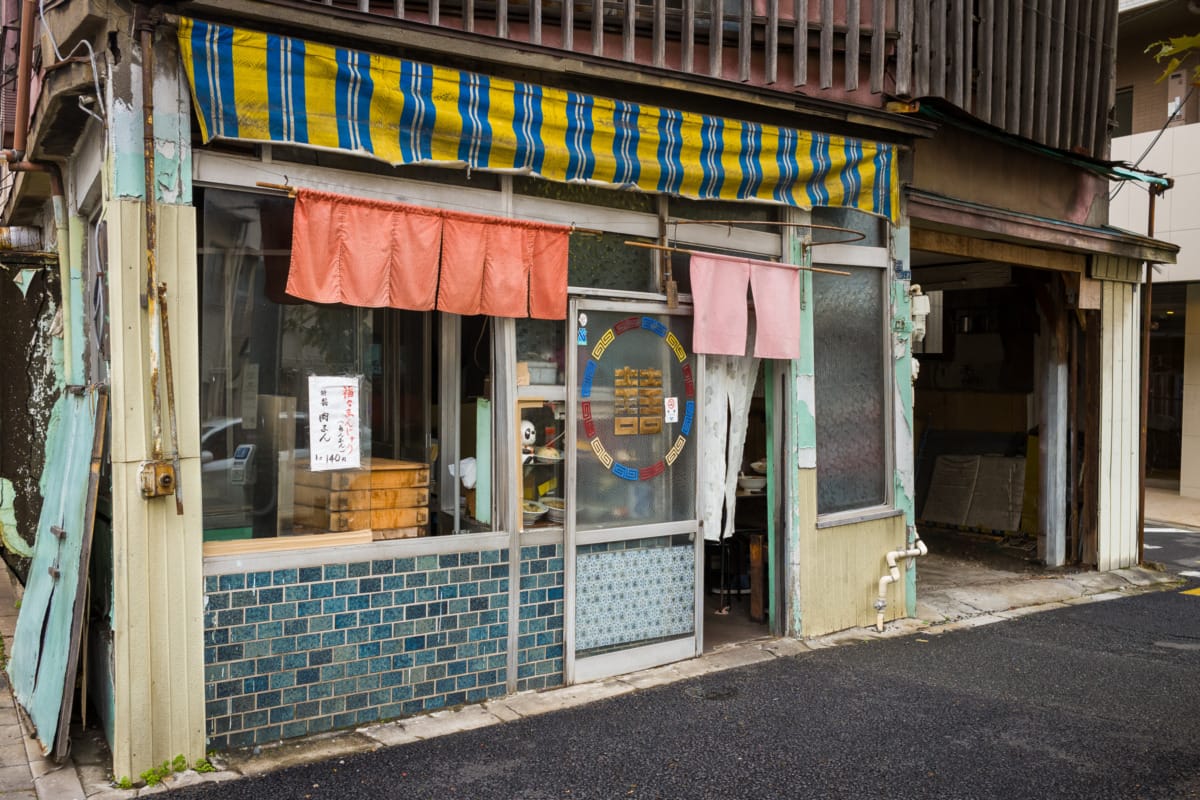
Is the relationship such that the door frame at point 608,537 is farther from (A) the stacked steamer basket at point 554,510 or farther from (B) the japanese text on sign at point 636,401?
(B) the japanese text on sign at point 636,401

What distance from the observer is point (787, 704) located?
637cm

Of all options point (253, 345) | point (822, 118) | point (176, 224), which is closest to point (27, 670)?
point (253, 345)

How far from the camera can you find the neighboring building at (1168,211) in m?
17.0

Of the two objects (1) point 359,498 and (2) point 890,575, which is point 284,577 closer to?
(1) point 359,498

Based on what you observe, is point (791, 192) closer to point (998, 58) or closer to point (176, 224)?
point (998, 58)

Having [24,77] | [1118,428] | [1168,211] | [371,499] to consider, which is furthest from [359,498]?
[1168,211]

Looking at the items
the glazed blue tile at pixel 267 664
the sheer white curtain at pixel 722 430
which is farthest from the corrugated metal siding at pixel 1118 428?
the glazed blue tile at pixel 267 664

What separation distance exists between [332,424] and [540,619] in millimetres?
1921

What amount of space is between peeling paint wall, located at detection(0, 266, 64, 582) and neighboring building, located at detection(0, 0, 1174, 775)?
109 mm

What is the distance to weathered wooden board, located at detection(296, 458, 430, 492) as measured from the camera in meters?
5.79

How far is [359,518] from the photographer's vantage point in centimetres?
591

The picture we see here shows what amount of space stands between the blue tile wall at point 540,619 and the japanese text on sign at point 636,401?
1.05 meters

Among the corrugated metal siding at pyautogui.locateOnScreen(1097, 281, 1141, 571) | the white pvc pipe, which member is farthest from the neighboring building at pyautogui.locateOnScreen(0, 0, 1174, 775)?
the corrugated metal siding at pyautogui.locateOnScreen(1097, 281, 1141, 571)

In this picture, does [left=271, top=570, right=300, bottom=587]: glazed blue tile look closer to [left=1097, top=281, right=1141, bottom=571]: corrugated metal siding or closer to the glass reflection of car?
the glass reflection of car
